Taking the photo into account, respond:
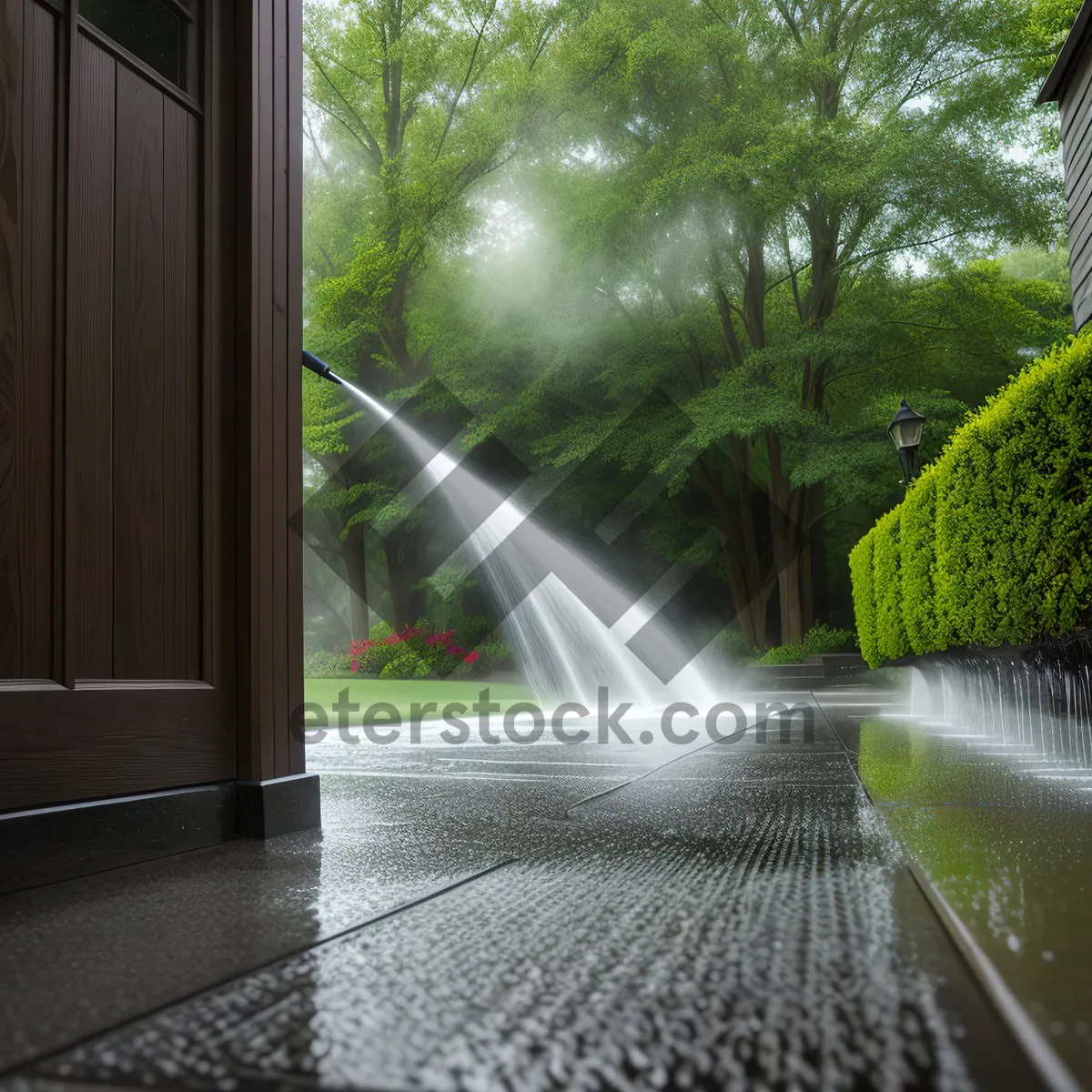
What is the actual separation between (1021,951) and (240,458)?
1.95m

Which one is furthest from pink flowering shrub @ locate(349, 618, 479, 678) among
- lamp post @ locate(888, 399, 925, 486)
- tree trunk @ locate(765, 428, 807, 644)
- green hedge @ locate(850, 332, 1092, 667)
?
green hedge @ locate(850, 332, 1092, 667)

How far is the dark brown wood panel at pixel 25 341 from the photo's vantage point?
5.67 feet

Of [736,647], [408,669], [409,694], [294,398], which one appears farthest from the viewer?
[408,669]

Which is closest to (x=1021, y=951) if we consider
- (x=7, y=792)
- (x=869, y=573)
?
(x=7, y=792)

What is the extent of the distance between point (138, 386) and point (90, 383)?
143 mm

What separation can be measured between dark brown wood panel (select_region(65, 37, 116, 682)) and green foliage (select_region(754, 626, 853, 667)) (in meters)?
13.5

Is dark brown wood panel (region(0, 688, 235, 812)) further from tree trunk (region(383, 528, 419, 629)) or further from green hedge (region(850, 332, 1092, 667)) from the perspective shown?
tree trunk (region(383, 528, 419, 629))

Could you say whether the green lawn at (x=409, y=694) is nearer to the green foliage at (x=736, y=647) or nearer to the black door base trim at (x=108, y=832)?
the green foliage at (x=736, y=647)

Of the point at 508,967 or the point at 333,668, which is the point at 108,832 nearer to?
the point at 508,967

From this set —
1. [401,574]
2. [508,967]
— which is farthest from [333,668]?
[508,967]

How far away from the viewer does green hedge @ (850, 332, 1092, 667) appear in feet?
11.7

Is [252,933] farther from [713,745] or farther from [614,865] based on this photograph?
[713,745]

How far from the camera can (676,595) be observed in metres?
19.3

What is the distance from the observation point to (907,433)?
866 cm
